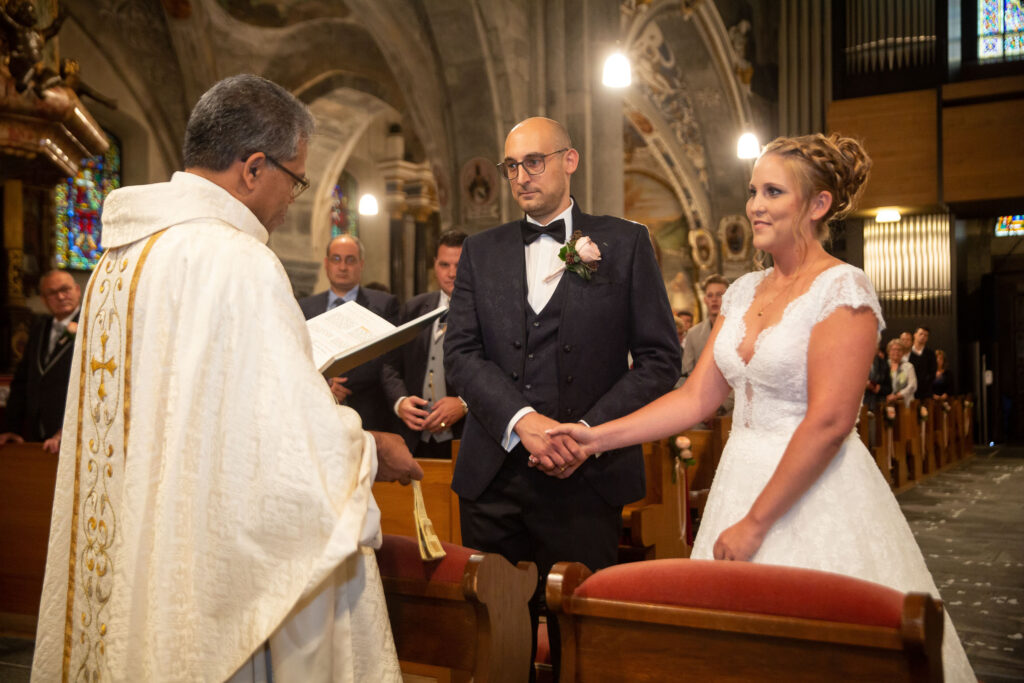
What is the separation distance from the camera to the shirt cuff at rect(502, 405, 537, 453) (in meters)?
2.30

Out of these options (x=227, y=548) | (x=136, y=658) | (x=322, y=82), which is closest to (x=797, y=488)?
(x=227, y=548)

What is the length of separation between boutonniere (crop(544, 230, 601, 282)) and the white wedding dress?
18.1 inches

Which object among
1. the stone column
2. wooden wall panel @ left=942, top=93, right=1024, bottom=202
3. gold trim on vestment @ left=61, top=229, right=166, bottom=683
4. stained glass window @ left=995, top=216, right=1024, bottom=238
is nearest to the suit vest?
gold trim on vestment @ left=61, top=229, right=166, bottom=683

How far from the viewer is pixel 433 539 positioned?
1707mm

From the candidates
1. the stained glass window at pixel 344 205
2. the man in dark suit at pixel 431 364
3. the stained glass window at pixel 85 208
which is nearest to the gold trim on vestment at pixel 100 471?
the man in dark suit at pixel 431 364

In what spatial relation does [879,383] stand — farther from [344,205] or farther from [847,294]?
[344,205]

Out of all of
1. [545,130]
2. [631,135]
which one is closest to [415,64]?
[545,130]

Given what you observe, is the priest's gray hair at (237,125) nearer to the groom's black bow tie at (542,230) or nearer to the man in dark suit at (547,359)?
the man in dark suit at (547,359)

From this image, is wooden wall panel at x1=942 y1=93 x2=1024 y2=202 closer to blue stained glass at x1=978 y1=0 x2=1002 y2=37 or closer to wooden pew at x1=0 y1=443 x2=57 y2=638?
blue stained glass at x1=978 y1=0 x2=1002 y2=37

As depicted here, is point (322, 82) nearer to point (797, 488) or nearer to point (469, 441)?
point (469, 441)

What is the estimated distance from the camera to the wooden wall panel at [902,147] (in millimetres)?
13680

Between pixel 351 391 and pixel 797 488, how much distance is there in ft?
9.63

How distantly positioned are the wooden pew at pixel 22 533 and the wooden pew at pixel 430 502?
1.74 m

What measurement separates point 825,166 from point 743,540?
Answer: 0.83 m
